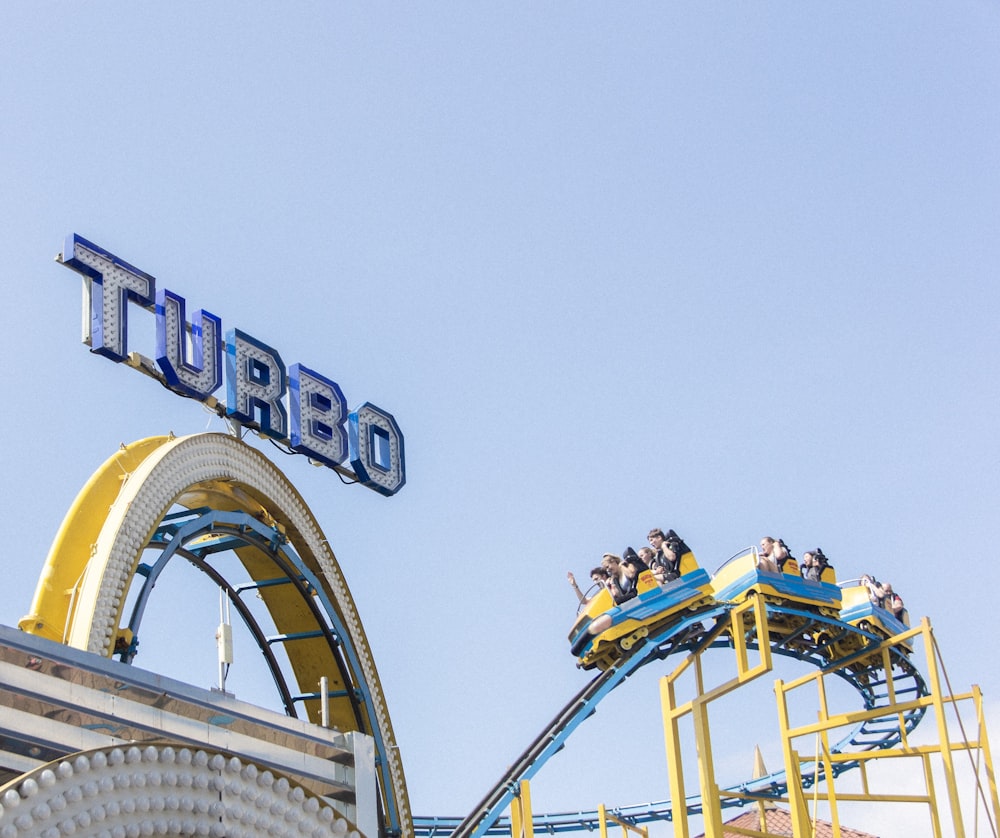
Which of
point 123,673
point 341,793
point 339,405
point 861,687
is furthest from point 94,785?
point 861,687

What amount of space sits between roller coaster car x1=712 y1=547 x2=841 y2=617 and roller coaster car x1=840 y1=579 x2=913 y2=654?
2.28 feet

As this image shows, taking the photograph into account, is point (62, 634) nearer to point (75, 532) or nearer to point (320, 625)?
point (75, 532)

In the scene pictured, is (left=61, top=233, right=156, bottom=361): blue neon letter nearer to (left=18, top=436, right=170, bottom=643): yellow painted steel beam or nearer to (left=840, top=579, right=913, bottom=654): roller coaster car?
(left=18, top=436, right=170, bottom=643): yellow painted steel beam

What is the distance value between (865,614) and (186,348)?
10.4 m

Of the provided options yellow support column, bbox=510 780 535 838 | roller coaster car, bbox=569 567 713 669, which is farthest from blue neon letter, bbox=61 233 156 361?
roller coaster car, bbox=569 567 713 669

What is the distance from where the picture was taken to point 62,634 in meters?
11.5

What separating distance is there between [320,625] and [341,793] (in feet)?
22.4

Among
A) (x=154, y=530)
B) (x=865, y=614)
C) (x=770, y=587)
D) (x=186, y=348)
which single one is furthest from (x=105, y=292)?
(x=865, y=614)

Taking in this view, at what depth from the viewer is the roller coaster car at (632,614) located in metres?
18.4

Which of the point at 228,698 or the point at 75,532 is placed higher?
the point at 75,532

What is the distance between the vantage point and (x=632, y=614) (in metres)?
18.4

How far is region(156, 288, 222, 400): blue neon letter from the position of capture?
562 inches

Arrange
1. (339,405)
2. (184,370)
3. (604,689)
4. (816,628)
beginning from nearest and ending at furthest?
(184,370) < (339,405) < (604,689) < (816,628)

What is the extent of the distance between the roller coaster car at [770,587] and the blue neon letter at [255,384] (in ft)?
21.1
